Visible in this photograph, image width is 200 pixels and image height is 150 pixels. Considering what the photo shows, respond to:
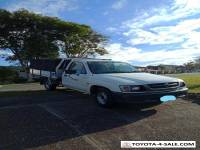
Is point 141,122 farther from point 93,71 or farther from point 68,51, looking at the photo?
point 68,51

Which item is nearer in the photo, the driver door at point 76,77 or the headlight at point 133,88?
the headlight at point 133,88

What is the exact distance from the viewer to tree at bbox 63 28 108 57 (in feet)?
127

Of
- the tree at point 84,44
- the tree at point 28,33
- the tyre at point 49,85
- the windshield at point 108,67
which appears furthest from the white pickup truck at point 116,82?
the tree at point 84,44

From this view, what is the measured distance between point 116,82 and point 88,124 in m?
1.63

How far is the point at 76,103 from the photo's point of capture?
30.5 feet

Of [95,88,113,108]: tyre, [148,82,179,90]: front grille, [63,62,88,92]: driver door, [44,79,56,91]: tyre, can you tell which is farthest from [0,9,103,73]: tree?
[148,82,179,90]: front grille

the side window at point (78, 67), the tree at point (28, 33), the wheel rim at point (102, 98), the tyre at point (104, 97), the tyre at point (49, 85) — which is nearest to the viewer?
the tyre at point (104, 97)

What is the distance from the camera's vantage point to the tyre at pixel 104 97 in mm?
8125

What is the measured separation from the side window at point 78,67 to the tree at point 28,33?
25151 millimetres

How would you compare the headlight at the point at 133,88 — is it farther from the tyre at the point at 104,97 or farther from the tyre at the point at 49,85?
the tyre at the point at 49,85

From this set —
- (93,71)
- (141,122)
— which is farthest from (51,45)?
(141,122)

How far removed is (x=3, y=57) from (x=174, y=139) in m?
37.2

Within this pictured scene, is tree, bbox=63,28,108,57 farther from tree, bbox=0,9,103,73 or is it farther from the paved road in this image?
the paved road

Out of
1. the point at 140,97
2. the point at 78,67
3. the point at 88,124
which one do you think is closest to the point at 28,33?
the point at 78,67
